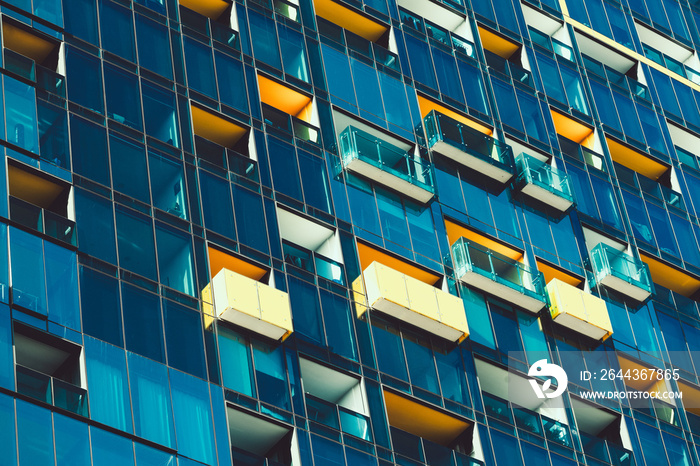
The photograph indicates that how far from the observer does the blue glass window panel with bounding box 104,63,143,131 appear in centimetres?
4488

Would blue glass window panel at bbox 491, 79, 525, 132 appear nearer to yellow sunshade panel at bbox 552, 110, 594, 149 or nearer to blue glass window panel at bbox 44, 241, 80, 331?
yellow sunshade panel at bbox 552, 110, 594, 149

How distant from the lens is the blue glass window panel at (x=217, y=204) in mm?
44344

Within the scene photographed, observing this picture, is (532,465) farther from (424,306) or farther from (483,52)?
(483,52)

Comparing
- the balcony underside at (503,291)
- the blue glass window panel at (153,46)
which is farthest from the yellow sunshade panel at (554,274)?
the blue glass window panel at (153,46)

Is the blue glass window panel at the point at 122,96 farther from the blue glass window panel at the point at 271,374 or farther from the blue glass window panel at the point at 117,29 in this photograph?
the blue glass window panel at the point at 271,374

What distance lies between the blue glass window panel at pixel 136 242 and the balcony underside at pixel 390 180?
30.3 ft

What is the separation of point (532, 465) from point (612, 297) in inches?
397

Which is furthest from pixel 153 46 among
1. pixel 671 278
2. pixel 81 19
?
pixel 671 278

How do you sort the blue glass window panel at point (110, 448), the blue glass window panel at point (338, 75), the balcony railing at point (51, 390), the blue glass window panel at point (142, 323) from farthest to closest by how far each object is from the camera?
1. the blue glass window panel at point (338, 75)
2. the blue glass window panel at point (142, 323)
3. the balcony railing at point (51, 390)
4. the blue glass window panel at point (110, 448)

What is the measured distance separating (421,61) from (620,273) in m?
11.2

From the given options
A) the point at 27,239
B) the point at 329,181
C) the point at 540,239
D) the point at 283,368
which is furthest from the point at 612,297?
the point at 27,239

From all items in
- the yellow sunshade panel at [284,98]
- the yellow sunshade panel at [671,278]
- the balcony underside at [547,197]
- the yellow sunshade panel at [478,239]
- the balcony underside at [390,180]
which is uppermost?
the yellow sunshade panel at [284,98]

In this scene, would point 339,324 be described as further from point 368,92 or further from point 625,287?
point 625,287

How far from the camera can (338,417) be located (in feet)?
138
